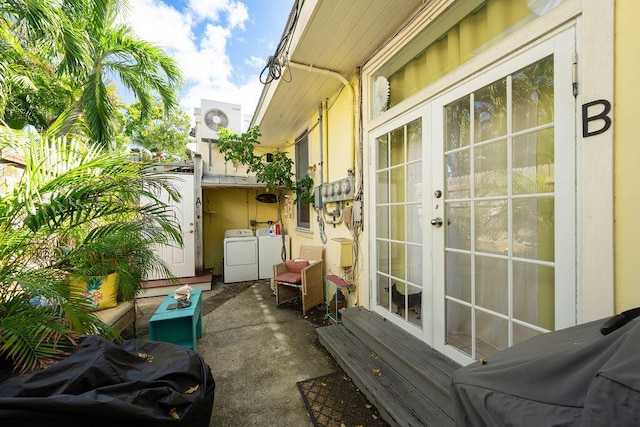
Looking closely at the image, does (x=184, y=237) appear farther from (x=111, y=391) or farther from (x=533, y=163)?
(x=533, y=163)

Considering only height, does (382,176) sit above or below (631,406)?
above

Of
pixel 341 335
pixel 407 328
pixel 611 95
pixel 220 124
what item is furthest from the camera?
pixel 220 124

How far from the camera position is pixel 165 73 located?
4.41 m

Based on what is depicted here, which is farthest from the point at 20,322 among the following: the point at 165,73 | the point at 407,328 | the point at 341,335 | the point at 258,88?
the point at 165,73

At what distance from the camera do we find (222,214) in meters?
6.26

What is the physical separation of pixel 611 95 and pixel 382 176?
5.39ft

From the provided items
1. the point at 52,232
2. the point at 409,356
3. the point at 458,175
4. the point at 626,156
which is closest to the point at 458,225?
the point at 458,175

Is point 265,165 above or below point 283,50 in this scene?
below

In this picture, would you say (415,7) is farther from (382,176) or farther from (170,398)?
(170,398)

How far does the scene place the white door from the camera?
477 cm

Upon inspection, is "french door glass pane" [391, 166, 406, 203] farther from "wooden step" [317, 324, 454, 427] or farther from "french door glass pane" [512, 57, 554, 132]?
"wooden step" [317, 324, 454, 427]

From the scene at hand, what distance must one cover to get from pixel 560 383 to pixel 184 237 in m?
5.31

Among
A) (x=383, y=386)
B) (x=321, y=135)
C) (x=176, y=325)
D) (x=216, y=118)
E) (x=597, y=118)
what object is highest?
A: (x=216, y=118)

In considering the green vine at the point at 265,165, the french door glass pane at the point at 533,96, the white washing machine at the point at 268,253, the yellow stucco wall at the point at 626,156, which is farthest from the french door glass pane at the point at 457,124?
the white washing machine at the point at 268,253
